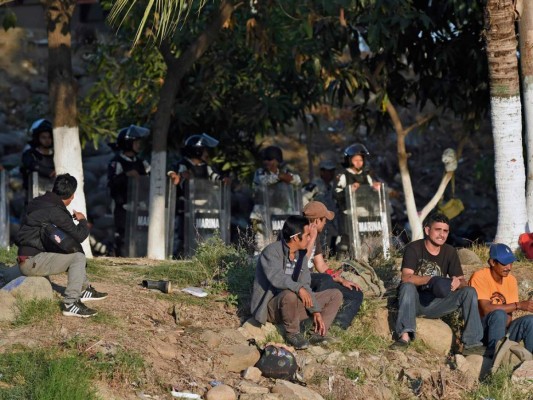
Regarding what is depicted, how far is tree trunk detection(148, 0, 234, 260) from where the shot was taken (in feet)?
54.4

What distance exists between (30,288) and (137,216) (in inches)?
246

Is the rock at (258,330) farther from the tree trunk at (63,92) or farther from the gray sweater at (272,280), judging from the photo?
the tree trunk at (63,92)

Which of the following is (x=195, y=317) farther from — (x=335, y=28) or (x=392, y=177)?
(x=392, y=177)

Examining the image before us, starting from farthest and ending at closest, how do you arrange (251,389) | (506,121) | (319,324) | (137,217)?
(137,217)
(506,121)
(319,324)
(251,389)

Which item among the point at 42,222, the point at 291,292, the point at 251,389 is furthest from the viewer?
the point at 291,292

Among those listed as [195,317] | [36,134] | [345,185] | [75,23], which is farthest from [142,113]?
[75,23]

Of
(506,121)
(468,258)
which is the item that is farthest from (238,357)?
(506,121)

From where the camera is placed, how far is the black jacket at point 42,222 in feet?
36.7

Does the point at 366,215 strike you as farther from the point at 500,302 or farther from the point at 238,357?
the point at 238,357

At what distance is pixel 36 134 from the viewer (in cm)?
A: 1658

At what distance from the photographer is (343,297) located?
1205 cm

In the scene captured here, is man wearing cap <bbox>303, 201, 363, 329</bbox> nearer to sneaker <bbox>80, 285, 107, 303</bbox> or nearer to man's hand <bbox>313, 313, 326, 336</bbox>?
man's hand <bbox>313, 313, 326, 336</bbox>

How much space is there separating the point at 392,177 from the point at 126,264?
41.6 feet

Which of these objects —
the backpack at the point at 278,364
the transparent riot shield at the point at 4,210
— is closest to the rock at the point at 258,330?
the backpack at the point at 278,364
